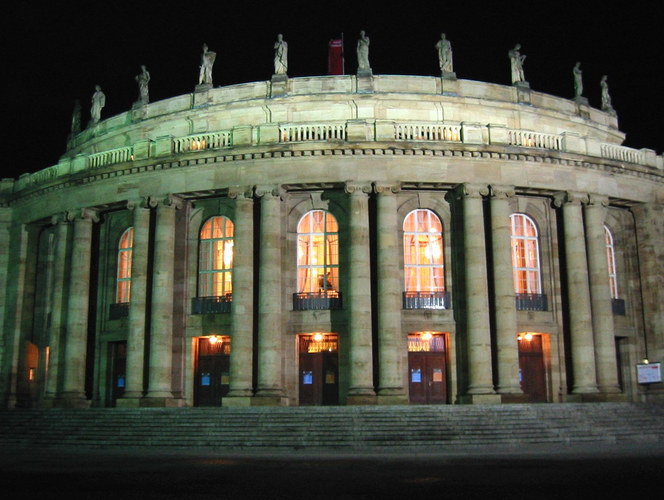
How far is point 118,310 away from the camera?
37531 millimetres

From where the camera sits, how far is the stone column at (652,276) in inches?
1449

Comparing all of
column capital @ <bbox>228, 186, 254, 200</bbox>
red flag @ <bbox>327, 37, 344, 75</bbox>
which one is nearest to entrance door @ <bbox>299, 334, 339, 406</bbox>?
column capital @ <bbox>228, 186, 254, 200</bbox>

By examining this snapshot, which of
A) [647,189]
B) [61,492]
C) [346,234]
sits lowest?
[61,492]

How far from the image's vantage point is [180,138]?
1412 inches

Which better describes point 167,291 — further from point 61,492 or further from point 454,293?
point 61,492

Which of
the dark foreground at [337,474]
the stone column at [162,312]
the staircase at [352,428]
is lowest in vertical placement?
the dark foreground at [337,474]

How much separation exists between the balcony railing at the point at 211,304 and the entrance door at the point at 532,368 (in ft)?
44.9

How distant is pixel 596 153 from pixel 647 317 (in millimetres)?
8334

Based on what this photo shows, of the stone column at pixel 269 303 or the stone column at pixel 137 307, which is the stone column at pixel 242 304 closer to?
the stone column at pixel 269 303

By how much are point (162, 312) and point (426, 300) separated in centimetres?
1185

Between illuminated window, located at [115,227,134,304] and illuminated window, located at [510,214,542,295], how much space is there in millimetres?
18503

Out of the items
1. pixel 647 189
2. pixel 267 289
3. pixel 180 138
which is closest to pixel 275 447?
pixel 267 289

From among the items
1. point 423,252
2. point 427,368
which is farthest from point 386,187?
point 427,368

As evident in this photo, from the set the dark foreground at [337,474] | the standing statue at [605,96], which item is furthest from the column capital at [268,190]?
the standing statue at [605,96]
